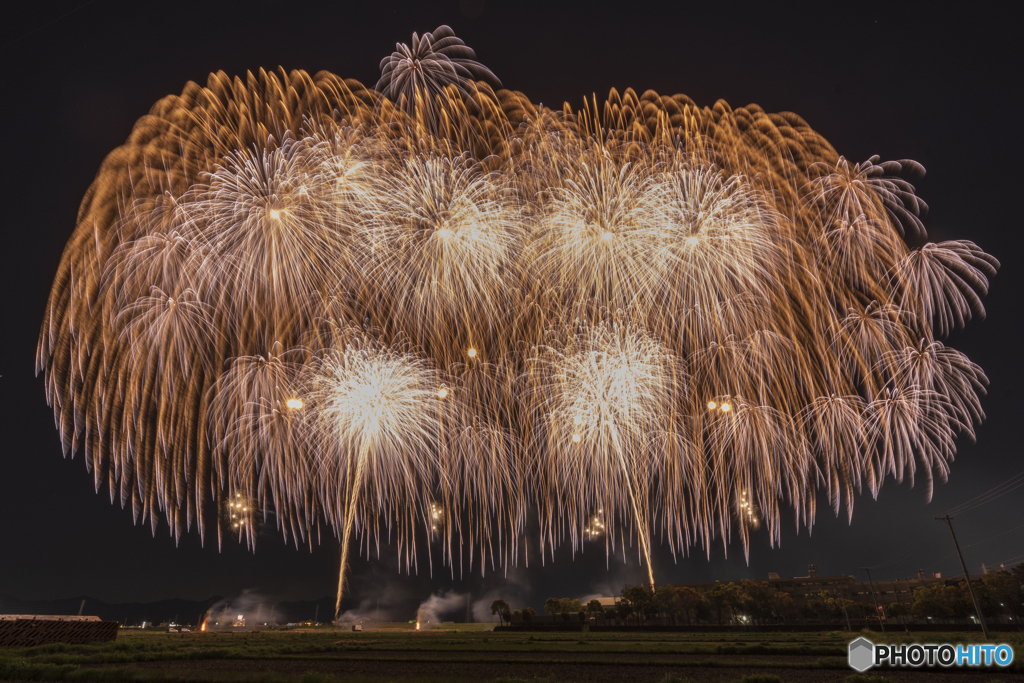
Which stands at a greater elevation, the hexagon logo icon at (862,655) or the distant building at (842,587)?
the hexagon logo icon at (862,655)

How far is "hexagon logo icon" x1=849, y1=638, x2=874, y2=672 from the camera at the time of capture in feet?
101

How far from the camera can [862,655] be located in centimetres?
3375

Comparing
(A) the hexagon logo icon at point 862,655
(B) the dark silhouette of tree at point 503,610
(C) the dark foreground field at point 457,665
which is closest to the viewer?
(C) the dark foreground field at point 457,665

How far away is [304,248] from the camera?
3856cm

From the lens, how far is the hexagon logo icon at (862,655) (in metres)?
30.9

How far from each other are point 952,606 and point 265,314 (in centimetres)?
11730

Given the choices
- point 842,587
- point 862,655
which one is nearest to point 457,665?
point 862,655

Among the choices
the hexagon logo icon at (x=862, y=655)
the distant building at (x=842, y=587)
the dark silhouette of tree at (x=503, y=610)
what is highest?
the hexagon logo icon at (x=862, y=655)

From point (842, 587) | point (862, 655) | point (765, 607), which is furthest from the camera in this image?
point (842, 587)

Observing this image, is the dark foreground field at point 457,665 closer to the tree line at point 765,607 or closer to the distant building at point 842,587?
the tree line at point 765,607

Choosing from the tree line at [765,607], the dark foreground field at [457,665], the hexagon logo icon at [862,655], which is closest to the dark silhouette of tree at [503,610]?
the tree line at [765,607]

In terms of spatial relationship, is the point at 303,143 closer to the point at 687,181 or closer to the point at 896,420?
the point at 687,181

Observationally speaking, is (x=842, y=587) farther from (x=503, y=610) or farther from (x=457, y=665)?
(x=457, y=665)

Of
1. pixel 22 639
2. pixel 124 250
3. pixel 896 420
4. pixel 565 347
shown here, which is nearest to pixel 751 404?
pixel 896 420
